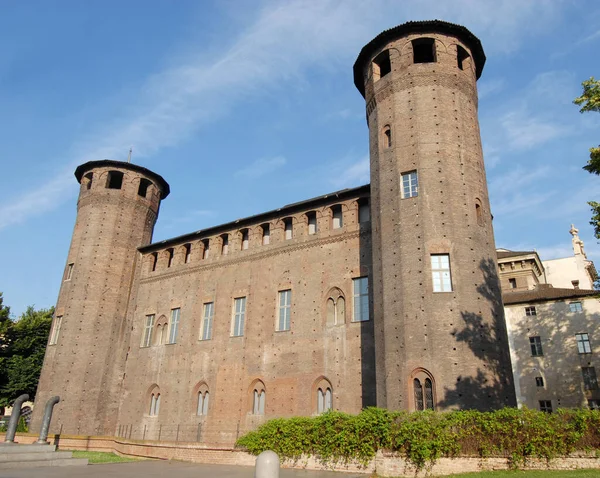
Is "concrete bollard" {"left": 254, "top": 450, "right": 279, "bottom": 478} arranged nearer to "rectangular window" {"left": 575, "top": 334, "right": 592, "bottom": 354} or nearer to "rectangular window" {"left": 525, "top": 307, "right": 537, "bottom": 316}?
"rectangular window" {"left": 575, "top": 334, "right": 592, "bottom": 354}

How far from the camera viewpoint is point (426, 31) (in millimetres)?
19891

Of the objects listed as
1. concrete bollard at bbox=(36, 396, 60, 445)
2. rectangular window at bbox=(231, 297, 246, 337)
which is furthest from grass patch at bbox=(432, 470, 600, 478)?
concrete bollard at bbox=(36, 396, 60, 445)

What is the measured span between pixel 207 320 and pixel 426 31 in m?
16.5

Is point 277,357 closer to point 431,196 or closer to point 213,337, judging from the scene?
point 213,337

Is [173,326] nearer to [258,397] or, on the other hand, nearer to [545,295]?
[258,397]

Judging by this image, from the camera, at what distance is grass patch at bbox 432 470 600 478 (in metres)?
10.5

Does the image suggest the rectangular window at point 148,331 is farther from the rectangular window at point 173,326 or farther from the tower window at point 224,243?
the tower window at point 224,243

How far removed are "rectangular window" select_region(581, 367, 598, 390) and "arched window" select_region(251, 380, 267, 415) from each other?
18831 mm

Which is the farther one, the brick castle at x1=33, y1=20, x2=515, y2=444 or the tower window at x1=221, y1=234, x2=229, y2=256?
the tower window at x1=221, y1=234, x2=229, y2=256

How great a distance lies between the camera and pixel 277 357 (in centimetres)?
2062

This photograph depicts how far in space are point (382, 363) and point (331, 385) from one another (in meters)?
3.51

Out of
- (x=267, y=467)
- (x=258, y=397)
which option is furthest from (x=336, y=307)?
(x=267, y=467)

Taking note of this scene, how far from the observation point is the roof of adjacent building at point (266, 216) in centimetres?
2112

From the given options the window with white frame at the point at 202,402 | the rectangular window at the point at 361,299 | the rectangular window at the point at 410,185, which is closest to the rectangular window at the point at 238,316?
the window with white frame at the point at 202,402
